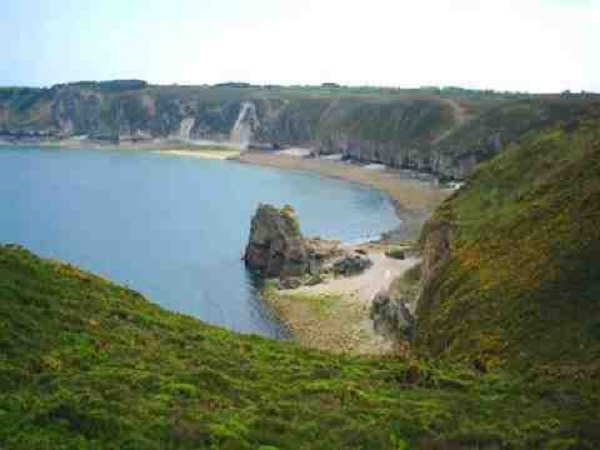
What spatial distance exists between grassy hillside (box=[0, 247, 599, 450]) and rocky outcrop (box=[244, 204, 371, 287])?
118 feet

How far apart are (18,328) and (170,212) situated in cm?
7997

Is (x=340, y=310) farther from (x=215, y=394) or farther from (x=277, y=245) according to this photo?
(x=215, y=394)

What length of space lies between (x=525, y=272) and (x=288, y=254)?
1341 inches

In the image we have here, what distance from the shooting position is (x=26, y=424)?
50.2 feet

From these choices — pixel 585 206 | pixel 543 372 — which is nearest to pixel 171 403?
pixel 543 372

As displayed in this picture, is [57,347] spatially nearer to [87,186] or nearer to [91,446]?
[91,446]

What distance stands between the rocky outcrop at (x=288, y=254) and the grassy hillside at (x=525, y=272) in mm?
11722

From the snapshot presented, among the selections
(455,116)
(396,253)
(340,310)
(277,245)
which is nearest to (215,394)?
(340,310)

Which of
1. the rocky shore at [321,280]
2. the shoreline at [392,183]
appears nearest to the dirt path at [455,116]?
the shoreline at [392,183]

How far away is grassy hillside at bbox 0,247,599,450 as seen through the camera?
16.3 metres

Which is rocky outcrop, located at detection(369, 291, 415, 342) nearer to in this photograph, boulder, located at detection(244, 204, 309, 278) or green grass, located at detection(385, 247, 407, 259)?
boulder, located at detection(244, 204, 309, 278)

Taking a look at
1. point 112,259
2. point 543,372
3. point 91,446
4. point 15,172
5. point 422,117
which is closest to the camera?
point 91,446

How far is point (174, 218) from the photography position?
9594 cm

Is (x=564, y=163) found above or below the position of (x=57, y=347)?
above
